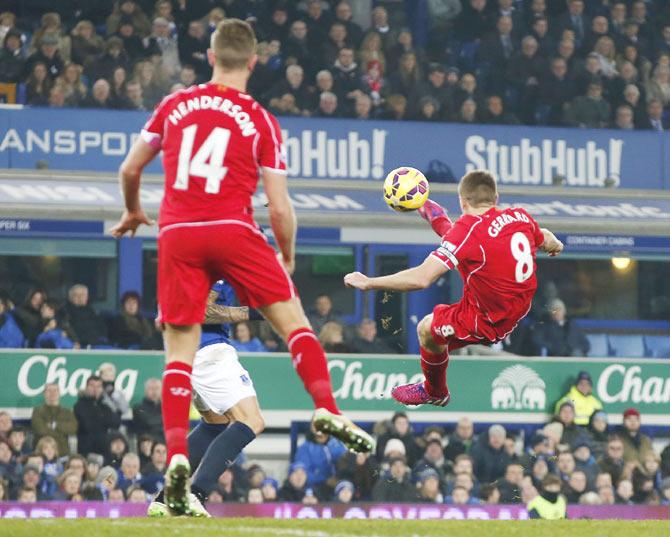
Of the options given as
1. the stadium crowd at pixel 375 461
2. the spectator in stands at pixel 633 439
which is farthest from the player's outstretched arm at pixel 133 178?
the spectator in stands at pixel 633 439

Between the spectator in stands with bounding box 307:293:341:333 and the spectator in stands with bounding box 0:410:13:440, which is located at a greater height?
the spectator in stands with bounding box 307:293:341:333

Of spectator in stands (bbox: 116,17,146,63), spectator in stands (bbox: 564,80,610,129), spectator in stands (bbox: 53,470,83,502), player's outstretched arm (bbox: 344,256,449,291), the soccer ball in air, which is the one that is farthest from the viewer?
spectator in stands (bbox: 564,80,610,129)

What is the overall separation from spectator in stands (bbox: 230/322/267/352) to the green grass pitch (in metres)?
8.61

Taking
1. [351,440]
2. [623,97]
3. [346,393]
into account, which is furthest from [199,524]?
[623,97]

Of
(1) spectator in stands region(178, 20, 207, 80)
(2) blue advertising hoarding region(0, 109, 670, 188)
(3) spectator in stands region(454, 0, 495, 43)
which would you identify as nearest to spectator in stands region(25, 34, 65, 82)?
(2) blue advertising hoarding region(0, 109, 670, 188)

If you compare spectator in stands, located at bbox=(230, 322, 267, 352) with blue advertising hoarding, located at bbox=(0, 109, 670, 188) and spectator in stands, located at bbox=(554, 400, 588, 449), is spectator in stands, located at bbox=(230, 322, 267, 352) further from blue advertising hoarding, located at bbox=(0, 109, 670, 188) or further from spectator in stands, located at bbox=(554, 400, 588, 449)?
spectator in stands, located at bbox=(554, 400, 588, 449)

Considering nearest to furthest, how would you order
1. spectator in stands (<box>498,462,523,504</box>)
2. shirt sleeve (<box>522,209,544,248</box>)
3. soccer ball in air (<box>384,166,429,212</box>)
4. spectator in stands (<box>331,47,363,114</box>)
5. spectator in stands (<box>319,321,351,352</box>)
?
shirt sleeve (<box>522,209,544,248</box>)
soccer ball in air (<box>384,166,429,212</box>)
spectator in stands (<box>498,462,523,504</box>)
spectator in stands (<box>319,321,351,352</box>)
spectator in stands (<box>331,47,363,114</box>)

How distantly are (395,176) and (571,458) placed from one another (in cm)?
711

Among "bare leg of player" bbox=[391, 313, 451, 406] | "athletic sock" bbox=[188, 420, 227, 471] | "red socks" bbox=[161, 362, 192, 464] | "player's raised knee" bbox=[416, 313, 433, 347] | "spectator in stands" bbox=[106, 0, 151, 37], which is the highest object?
"spectator in stands" bbox=[106, 0, 151, 37]

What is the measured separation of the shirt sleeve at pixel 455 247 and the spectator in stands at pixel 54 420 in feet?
23.1

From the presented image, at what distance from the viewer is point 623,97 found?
21422 mm

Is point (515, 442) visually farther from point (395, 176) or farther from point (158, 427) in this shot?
point (395, 176)

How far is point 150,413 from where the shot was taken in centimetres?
1630

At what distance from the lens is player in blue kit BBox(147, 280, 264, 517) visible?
941 centimetres
